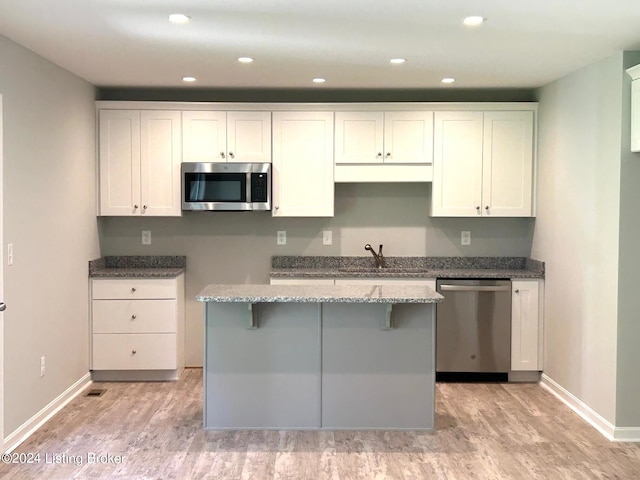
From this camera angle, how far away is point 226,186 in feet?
16.6

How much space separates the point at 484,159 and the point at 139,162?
9.28 ft

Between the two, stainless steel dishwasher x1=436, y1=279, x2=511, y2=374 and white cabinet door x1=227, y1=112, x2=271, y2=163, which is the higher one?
white cabinet door x1=227, y1=112, x2=271, y2=163

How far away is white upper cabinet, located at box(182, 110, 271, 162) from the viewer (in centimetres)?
509

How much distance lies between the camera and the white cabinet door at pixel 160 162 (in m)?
5.08

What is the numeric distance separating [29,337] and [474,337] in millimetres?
3267

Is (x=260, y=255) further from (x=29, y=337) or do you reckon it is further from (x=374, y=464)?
(x=374, y=464)

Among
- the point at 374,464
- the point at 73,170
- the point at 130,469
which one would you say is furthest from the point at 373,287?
the point at 73,170

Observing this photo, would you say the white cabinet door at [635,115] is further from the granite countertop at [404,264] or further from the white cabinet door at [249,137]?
the white cabinet door at [249,137]

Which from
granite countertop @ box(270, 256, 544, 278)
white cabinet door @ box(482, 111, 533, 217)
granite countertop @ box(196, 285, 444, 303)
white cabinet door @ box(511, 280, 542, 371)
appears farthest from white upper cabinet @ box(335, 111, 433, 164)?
granite countertop @ box(196, 285, 444, 303)

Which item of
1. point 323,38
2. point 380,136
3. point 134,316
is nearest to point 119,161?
point 134,316

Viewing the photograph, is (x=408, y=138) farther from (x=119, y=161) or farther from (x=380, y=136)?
(x=119, y=161)

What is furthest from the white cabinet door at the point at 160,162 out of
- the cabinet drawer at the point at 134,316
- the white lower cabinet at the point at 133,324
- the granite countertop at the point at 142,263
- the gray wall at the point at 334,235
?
the cabinet drawer at the point at 134,316

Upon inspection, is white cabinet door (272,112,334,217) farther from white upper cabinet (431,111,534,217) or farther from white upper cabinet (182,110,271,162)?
white upper cabinet (431,111,534,217)

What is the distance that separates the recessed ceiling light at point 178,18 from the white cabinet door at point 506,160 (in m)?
2.80
